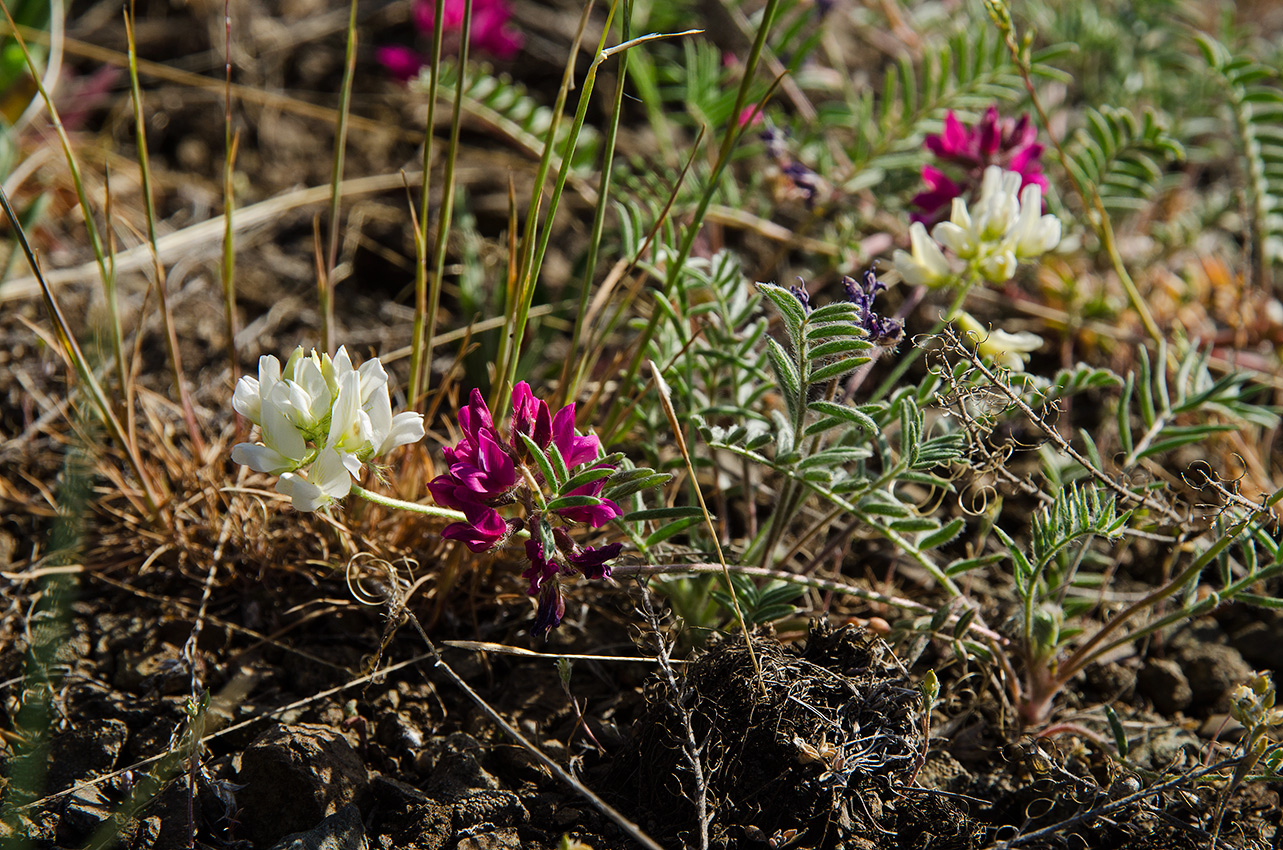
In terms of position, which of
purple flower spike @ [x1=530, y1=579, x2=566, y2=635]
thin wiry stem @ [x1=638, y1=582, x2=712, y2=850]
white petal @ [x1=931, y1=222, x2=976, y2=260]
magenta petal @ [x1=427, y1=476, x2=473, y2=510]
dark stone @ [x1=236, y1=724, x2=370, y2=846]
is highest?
white petal @ [x1=931, y1=222, x2=976, y2=260]

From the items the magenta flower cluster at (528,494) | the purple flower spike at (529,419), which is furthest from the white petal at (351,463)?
the purple flower spike at (529,419)

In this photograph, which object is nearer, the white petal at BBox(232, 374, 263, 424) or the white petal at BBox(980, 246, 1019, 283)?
the white petal at BBox(232, 374, 263, 424)

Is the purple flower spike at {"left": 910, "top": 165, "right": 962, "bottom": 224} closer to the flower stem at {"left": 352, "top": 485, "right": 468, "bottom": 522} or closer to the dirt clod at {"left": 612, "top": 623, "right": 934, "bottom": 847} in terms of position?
the dirt clod at {"left": 612, "top": 623, "right": 934, "bottom": 847}

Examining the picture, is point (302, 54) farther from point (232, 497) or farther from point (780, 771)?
point (780, 771)

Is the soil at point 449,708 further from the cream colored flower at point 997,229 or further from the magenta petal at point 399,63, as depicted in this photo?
the magenta petal at point 399,63

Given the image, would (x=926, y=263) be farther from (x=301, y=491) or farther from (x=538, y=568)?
(x=301, y=491)

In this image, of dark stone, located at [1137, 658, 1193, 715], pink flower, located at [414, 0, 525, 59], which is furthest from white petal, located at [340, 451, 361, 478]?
pink flower, located at [414, 0, 525, 59]
